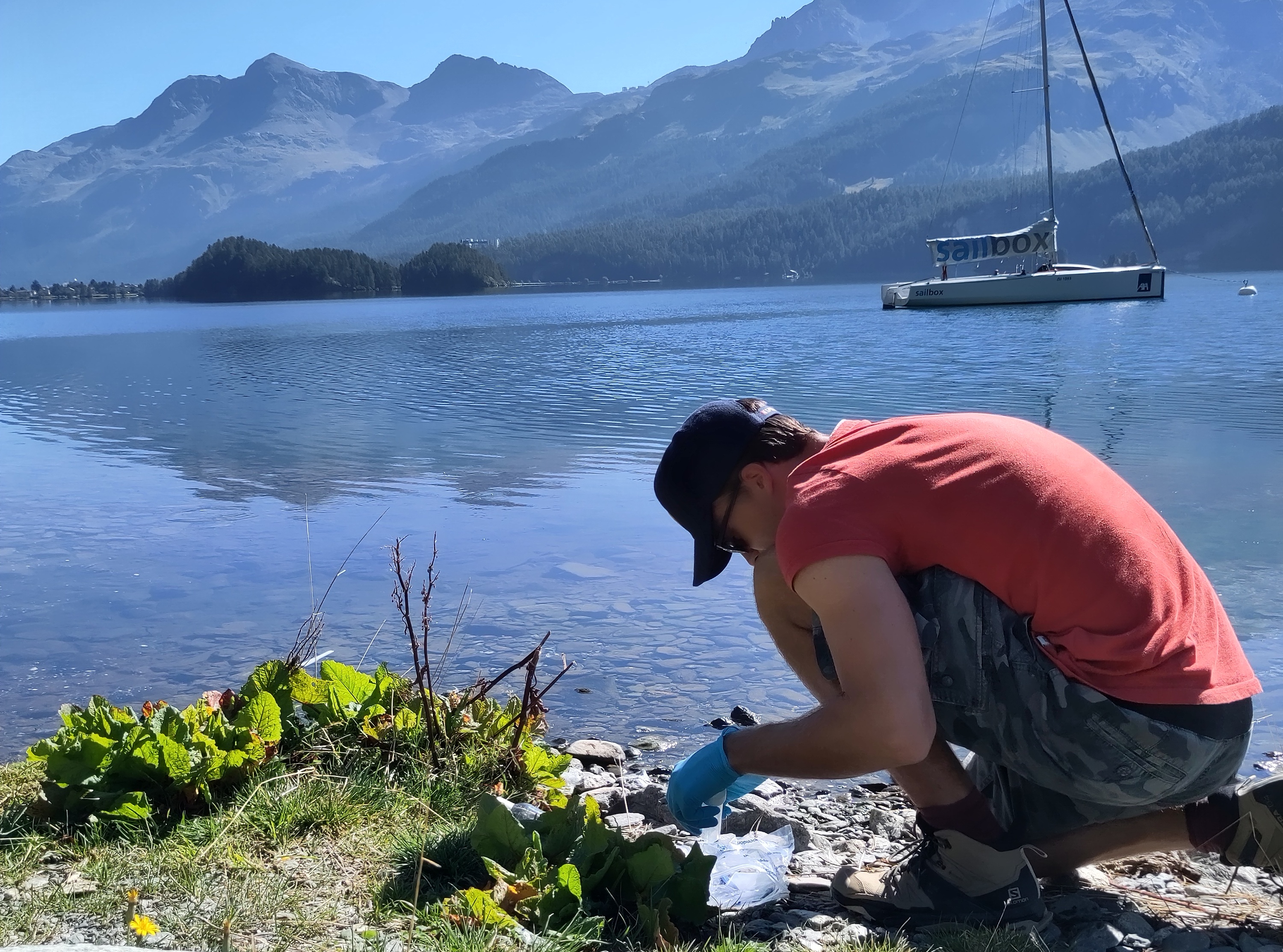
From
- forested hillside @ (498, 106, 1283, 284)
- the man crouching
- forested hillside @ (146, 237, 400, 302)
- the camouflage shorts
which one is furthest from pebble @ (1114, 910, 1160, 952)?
forested hillside @ (498, 106, 1283, 284)

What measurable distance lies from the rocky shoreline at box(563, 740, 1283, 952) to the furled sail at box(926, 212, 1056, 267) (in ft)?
137

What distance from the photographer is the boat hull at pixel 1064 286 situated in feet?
148

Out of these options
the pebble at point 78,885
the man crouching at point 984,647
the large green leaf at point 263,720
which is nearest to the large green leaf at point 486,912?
the man crouching at point 984,647

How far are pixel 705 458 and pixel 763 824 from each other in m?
1.45

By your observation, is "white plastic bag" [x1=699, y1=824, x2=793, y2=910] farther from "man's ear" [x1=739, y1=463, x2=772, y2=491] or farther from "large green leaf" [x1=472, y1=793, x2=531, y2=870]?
"man's ear" [x1=739, y1=463, x2=772, y2=491]

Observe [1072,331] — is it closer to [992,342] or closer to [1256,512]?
[992,342]

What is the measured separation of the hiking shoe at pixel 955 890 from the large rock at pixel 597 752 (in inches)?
61.6

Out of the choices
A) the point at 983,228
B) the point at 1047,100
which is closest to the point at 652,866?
the point at 1047,100

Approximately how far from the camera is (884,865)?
314cm

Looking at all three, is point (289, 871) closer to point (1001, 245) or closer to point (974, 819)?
point (974, 819)

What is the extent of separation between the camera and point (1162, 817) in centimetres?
279

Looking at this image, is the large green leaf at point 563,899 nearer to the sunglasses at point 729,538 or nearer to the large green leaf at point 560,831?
the large green leaf at point 560,831

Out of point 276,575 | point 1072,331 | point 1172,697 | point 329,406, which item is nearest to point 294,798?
point 1172,697

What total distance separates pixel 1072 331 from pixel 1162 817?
3120cm
